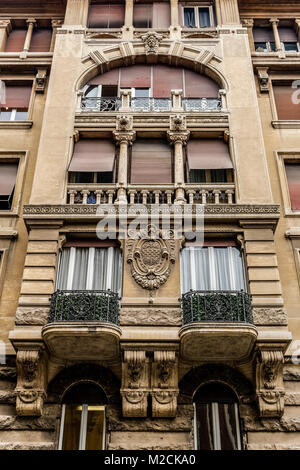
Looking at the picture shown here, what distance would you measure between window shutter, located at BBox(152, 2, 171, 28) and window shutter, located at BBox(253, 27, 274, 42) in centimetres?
348

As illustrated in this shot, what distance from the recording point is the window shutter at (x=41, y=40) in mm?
19750

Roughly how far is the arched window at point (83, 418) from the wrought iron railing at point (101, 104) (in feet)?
29.6

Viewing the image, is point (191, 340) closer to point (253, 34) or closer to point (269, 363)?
point (269, 363)

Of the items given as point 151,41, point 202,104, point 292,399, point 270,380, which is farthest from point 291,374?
point 151,41

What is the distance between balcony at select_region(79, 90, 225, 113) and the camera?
1675cm

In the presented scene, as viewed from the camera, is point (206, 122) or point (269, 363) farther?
point (206, 122)

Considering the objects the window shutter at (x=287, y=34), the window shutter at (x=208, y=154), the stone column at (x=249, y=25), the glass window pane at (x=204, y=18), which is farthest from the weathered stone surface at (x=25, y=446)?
the window shutter at (x=287, y=34)

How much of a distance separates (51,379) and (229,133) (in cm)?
896

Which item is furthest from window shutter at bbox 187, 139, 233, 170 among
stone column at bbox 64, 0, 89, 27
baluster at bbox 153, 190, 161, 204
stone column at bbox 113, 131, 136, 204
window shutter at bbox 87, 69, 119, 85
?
stone column at bbox 64, 0, 89, 27

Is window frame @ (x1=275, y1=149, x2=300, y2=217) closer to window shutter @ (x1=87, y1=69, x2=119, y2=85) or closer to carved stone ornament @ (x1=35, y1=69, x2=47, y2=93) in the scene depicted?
window shutter @ (x1=87, y1=69, x2=119, y2=85)

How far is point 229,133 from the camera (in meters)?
15.9

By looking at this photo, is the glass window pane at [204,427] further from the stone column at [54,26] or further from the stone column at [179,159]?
the stone column at [54,26]

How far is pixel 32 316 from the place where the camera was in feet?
40.3

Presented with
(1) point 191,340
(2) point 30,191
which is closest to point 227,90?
(2) point 30,191
